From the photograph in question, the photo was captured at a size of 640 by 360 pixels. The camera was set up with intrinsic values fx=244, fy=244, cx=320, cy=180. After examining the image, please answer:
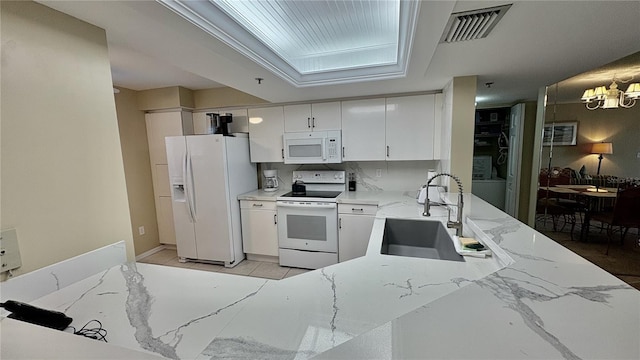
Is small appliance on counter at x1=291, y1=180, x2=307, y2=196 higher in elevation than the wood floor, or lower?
higher

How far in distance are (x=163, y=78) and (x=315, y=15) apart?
7.22ft

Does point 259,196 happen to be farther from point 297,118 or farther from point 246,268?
point 297,118

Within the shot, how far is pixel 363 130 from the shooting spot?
3088 millimetres

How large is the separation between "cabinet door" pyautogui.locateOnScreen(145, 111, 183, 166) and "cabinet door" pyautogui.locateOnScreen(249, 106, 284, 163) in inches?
39.7

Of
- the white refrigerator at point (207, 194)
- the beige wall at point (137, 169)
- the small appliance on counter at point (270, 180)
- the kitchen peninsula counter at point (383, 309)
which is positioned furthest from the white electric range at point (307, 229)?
the beige wall at point (137, 169)

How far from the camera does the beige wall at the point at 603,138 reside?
260 cm

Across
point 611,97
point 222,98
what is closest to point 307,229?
point 222,98

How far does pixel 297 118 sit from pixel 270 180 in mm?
967

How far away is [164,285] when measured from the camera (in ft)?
3.51

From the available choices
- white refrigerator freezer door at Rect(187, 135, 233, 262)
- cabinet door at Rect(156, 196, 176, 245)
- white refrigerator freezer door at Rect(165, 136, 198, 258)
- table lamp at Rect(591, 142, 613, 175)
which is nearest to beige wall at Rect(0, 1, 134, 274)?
white refrigerator freezer door at Rect(187, 135, 233, 262)

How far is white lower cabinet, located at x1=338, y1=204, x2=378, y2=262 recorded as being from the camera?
111 inches

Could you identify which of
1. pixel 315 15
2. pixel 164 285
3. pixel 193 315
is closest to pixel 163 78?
pixel 315 15

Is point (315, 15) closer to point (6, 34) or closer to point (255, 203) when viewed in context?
point (6, 34)

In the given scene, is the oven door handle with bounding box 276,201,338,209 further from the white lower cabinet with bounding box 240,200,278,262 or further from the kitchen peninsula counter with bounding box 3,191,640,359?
the kitchen peninsula counter with bounding box 3,191,640,359
